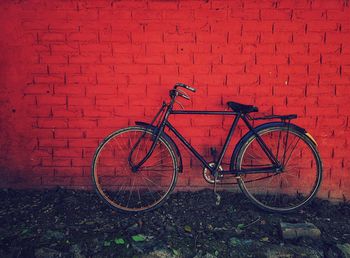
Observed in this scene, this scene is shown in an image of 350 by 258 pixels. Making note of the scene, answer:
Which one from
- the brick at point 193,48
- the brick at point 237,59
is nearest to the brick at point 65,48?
the brick at point 193,48

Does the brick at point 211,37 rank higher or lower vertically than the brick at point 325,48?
higher

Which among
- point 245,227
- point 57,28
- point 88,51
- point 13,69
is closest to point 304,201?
point 245,227

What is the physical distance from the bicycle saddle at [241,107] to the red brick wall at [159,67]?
0.96 feet

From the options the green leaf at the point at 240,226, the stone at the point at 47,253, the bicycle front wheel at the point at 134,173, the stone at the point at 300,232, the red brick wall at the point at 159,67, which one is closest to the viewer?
the stone at the point at 47,253

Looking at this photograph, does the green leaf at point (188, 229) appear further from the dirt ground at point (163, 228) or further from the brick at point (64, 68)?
the brick at point (64, 68)

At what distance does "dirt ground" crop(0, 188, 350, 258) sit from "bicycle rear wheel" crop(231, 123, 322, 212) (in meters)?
0.21

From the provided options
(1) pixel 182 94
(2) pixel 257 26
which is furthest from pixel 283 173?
(2) pixel 257 26

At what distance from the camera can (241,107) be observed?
3533 millimetres

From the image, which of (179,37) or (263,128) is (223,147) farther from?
(179,37)

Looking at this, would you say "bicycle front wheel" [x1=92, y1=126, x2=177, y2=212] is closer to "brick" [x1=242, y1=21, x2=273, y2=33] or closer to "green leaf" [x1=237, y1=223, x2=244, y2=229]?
"green leaf" [x1=237, y1=223, x2=244, y2=229]

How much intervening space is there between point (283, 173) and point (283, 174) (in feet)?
0.06

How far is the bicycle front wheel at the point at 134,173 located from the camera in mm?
3867

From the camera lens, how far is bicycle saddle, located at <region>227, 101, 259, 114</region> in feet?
11.5

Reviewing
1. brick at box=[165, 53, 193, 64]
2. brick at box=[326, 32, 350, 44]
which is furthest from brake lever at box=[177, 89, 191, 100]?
brick at box=[326, 32, 350, 44]
